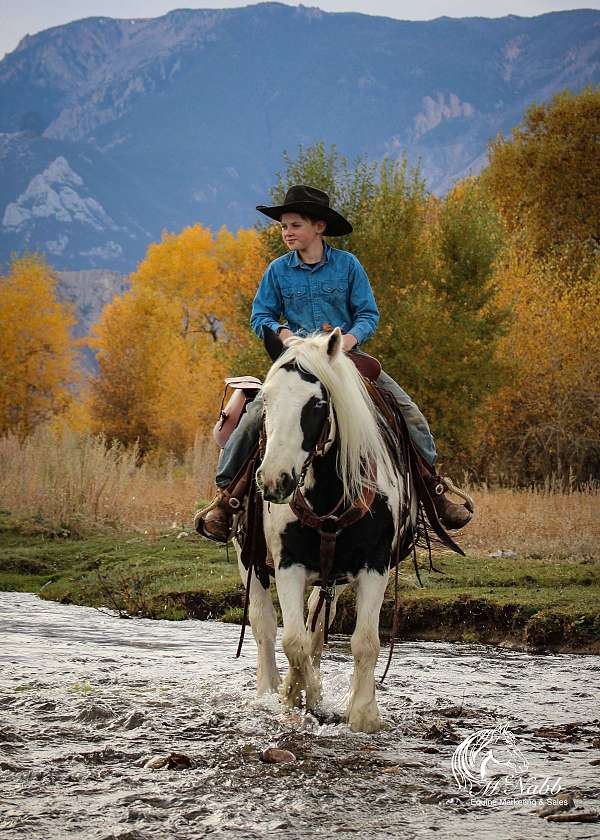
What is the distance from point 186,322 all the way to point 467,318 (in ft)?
134

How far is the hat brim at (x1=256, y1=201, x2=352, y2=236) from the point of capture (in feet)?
22.0

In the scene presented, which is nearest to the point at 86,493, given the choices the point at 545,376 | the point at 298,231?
the point at 298,231

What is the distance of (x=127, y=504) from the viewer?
1761 centimetres

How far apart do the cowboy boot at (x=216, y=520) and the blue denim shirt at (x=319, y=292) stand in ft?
4.25

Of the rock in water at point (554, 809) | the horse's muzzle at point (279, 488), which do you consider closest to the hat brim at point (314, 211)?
the horse's muzzle at point (279, 488)

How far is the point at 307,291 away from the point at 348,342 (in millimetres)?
726

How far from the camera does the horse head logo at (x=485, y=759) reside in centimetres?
523

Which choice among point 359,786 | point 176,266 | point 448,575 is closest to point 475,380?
point 448,575

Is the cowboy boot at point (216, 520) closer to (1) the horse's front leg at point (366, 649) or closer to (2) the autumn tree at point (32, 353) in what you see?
(1) the horse's front leg at point (366, 649)

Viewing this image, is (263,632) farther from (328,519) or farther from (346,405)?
(346,405)

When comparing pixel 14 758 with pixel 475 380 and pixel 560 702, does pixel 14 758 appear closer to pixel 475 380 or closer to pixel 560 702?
pixel 560 702

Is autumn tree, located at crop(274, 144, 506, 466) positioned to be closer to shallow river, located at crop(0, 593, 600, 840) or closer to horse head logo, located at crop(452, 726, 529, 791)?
shallow river, located at crop(0, 593, 600, 840)

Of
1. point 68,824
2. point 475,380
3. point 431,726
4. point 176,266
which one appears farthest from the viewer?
point 176,266

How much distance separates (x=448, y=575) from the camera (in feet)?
40.1
